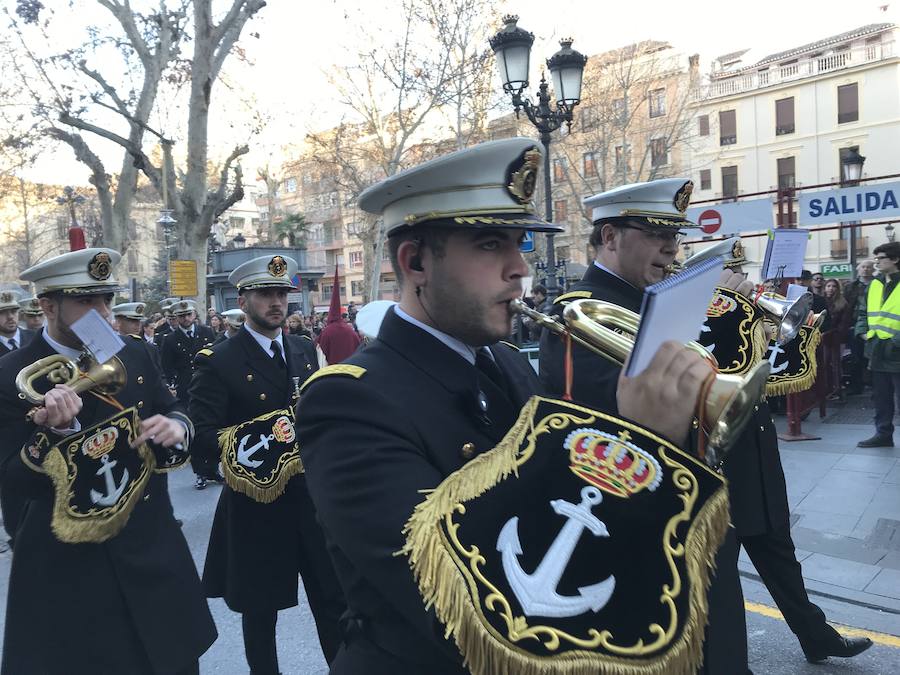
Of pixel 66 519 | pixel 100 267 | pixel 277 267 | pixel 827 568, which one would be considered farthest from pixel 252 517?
pixel 827 568

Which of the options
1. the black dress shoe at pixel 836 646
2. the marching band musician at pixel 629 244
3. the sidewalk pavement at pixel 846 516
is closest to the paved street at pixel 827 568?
the sidewalk pavement at pixel 846 516

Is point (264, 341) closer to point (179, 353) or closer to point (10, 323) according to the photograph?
point (10, 323)

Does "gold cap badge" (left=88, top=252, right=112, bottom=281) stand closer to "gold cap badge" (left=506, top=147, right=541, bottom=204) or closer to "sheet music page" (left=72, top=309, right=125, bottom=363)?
"sheet music page" (left=72, top=309, right=125, bottom=363)

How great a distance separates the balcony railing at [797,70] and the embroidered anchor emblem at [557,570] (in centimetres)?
4021

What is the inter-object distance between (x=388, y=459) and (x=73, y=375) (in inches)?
86.9

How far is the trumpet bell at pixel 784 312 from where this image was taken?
3.76 m

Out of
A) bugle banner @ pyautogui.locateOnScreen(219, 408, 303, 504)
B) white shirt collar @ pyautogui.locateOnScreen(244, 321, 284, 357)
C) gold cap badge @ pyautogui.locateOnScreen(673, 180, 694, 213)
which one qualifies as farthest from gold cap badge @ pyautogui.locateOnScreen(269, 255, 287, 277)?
gold cap badge @ pyautogui.locateOnScreen(673, 180, 694, 213)

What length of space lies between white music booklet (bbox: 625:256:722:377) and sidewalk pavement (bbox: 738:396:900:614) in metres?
4.09

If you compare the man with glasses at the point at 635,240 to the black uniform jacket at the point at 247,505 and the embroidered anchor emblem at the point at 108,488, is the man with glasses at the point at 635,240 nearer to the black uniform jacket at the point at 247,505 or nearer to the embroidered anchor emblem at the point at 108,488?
the black uniform jacket at the point at 247,505

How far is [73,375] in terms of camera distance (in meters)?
3.00

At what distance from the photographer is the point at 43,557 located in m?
2.99

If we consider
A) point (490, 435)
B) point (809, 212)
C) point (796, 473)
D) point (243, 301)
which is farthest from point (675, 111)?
point (490, 435)

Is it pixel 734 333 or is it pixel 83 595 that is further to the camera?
pixel 734 333

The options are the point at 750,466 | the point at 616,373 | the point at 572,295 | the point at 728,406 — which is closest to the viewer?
the point at 728,406
